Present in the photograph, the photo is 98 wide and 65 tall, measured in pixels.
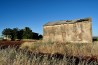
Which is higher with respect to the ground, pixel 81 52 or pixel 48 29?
pixel 48 29

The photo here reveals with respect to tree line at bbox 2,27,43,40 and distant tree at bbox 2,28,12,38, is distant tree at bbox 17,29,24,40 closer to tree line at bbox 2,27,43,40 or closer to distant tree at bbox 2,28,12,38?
tree line at bbox 2,27,43,40

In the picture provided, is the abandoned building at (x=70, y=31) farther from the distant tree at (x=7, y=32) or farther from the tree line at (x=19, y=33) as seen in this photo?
the distant tree at (x=7, y=32)

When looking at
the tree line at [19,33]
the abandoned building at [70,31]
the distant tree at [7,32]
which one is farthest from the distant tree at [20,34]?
the abandoned building at [70,31]

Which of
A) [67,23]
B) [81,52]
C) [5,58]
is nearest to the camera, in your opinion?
[5,58]

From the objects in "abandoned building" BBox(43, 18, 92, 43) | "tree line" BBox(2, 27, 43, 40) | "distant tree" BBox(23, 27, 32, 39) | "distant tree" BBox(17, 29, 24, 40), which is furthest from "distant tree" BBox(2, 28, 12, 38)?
"abandoned building" BBox(43, 18, 92, 43)

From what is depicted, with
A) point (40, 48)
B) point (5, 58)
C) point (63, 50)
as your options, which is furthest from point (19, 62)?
point (40, 48)

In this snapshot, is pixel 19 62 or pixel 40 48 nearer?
pixel 19 62

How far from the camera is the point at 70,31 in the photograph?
35438mm

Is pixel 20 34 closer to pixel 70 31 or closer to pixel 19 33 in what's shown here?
pixel 19 33

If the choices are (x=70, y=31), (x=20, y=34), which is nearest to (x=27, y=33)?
(x=20, y=34)

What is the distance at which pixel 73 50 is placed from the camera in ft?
48.8

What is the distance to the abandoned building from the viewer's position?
32631 mm

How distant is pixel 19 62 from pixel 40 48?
39.4 ft

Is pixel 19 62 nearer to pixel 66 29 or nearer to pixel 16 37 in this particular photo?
pixel 66 29
